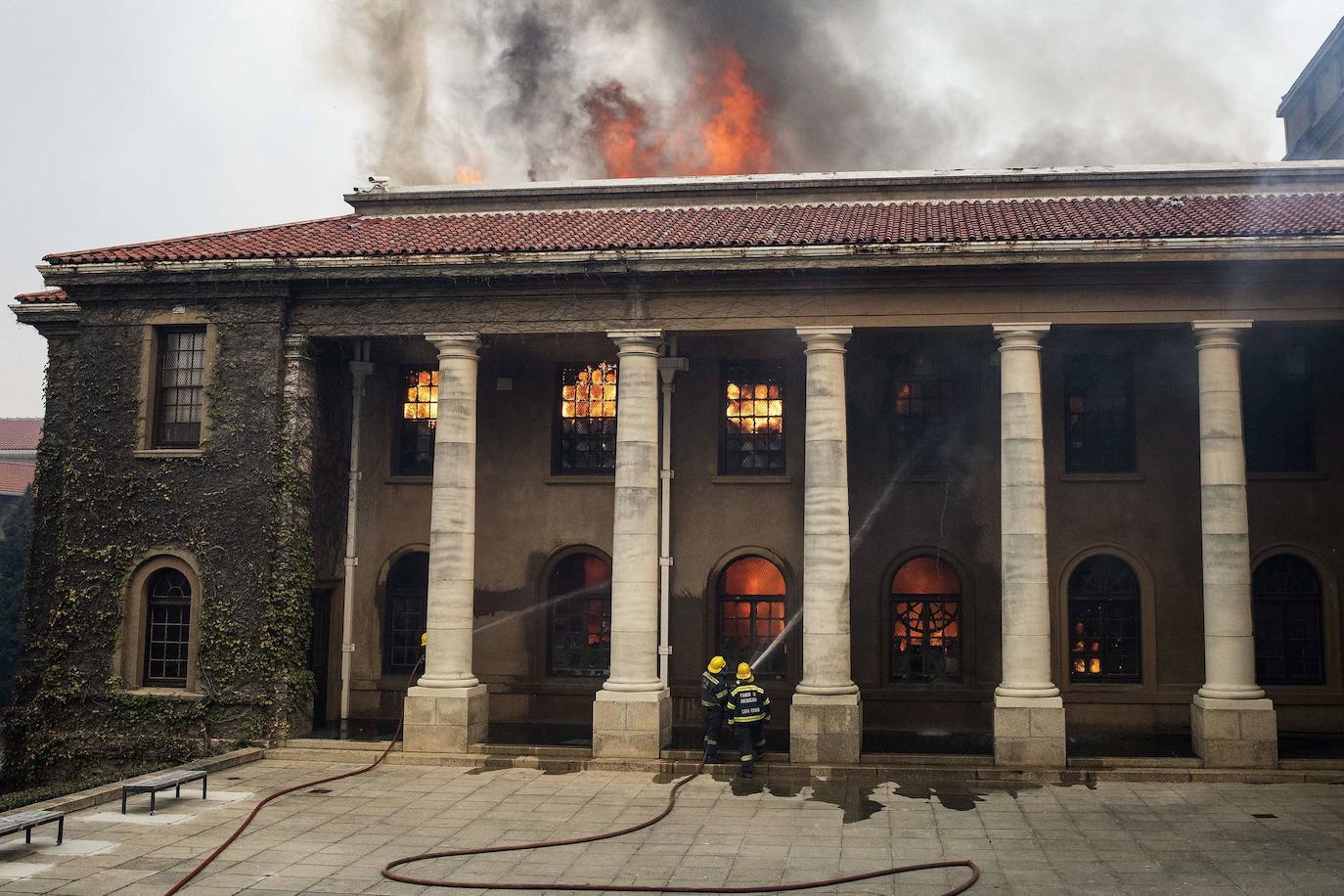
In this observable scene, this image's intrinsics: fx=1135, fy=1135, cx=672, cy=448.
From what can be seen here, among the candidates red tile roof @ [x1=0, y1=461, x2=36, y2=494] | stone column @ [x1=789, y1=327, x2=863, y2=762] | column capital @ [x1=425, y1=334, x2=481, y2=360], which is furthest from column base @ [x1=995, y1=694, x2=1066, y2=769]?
red tile roof @ [x1=0, y1=461, x2=36, y2=494]

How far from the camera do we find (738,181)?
26.3m

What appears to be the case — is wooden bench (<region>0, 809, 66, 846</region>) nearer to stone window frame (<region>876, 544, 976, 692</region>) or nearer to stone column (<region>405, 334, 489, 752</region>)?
stone column (<region>405, 334, 489, 752</region>)

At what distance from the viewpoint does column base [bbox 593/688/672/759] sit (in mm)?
20109

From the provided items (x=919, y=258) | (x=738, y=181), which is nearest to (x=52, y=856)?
(x=919, y=258)

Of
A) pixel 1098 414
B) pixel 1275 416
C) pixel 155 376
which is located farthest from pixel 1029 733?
pixel 155 376

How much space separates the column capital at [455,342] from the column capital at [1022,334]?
31.6ft

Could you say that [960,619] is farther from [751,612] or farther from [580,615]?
[580,615]

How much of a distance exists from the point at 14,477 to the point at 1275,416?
67.4 m

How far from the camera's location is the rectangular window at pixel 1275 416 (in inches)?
902

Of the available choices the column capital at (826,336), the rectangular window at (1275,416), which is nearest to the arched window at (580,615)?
the column capital at (826,336)

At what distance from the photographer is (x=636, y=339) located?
69.0ft

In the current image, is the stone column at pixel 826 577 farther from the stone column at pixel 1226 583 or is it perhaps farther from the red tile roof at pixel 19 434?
the red tile roof at pixel 19 434

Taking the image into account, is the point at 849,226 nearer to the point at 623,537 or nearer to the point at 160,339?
the point at 623,537

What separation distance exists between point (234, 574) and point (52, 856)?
818 centimetres
